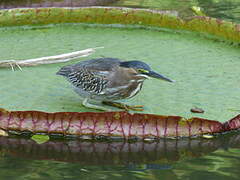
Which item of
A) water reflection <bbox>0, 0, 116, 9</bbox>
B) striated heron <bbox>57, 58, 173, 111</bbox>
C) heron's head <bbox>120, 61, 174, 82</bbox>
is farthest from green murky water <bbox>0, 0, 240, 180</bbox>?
water reflection <bbox>0, 0, 116, 9</bbox>

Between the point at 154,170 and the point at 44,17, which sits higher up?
the point at 44,17

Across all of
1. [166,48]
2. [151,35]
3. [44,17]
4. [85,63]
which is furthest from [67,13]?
[85,63]

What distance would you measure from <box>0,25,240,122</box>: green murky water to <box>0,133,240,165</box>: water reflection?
1.25 ft

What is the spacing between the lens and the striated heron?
556 cm

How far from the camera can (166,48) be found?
287 inches

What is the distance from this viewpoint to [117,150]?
195 inches

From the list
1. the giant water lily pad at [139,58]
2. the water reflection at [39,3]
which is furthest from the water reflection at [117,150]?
the water reflection at [39,3]

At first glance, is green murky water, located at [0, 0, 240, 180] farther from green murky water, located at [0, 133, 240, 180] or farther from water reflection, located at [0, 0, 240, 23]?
water reflection, located at [0, 0, 240, 23]

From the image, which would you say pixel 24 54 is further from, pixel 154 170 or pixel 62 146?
pixel 154 170

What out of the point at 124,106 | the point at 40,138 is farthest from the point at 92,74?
the point at 40,138

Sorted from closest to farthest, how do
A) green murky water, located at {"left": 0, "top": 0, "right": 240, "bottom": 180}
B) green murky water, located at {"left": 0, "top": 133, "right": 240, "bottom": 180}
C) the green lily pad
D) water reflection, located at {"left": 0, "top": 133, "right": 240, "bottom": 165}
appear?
green murky water, located at {"left": 0, "top": 133, "right": 240, "bottom": 180}, green murky water, located at {"left": 0, "top": 0, "right": 240, "bottom": 180}, water reflection, located at {"left": 0, "top": 133, "right": 240, "bottom": 165}, the green lily pad

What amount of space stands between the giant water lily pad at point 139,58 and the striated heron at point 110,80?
0.16 metres

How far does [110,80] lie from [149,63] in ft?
3.94

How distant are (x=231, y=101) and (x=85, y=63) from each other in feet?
4.58
